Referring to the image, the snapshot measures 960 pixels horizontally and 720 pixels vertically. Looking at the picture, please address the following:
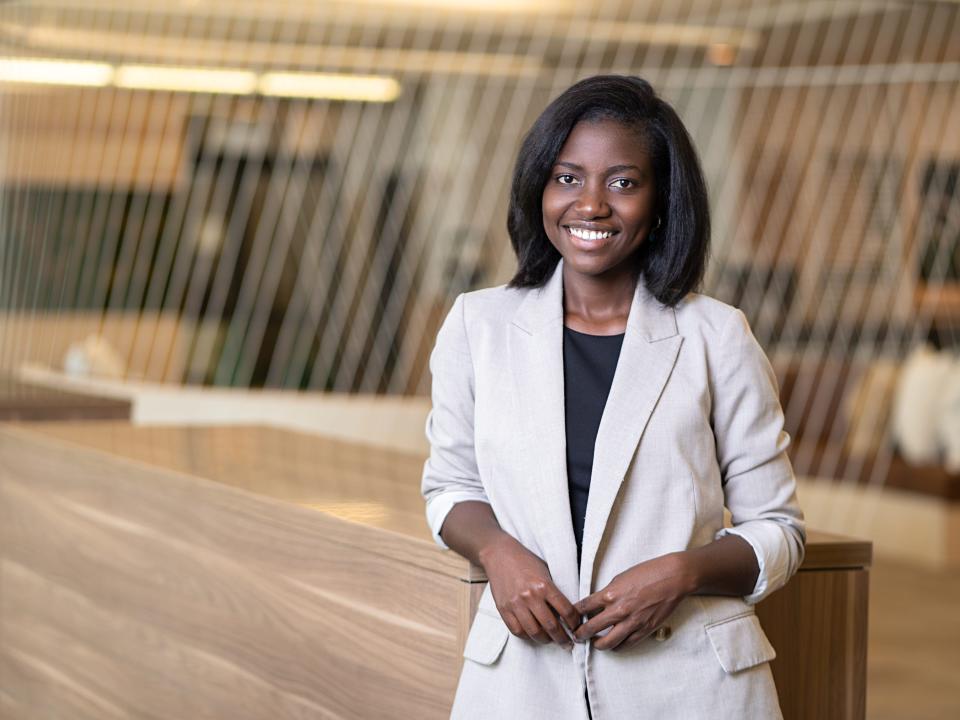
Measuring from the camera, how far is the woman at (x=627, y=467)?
129 cm

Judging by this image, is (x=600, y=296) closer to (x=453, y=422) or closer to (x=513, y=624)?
(x=453, y=422)

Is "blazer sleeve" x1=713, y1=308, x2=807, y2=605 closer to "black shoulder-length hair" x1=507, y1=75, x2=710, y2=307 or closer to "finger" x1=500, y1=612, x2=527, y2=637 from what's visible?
"black shoulder-length hair" x1=507, y1=75, x2=710, y2=307

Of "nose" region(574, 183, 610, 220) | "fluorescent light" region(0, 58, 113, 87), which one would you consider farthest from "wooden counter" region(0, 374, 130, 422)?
"nose" region(574, 183, 610, 220)

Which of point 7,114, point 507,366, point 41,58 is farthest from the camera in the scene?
point 41,58

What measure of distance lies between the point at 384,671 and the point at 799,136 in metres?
7.27

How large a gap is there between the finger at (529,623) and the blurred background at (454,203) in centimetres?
339

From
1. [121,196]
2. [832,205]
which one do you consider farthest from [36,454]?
[832,205]

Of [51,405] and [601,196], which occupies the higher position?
[601,196]

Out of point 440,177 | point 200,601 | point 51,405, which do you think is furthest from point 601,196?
point 440,177

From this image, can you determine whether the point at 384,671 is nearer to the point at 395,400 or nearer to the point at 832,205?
the point at 395,400

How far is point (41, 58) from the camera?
3975 mm

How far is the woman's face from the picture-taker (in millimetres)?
1294

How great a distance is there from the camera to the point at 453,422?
1417 mm

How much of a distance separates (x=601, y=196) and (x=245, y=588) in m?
0.92
